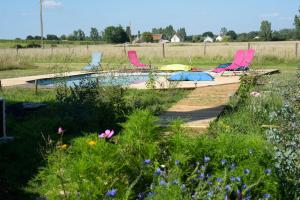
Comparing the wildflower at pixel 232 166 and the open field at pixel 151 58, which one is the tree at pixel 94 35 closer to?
the open field at pixel 151 58

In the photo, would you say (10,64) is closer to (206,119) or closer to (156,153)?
(206,119)

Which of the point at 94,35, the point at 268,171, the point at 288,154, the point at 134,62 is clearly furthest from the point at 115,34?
the point at 268,171

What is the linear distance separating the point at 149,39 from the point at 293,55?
6989cm

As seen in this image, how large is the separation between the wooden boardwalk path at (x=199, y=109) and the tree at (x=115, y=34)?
7617 centimetres

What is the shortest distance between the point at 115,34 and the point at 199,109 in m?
79.5

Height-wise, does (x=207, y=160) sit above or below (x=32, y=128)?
above

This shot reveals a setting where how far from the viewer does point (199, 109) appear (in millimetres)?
7625

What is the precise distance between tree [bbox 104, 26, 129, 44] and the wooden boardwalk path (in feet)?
250

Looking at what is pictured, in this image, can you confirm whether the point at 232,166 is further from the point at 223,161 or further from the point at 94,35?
the point at 94,35

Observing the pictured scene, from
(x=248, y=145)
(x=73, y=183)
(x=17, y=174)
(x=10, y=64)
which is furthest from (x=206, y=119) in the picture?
(x=10, y=64)

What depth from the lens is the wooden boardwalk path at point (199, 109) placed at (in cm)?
642

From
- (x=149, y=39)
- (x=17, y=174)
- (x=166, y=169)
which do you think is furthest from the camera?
(x=149, y=39)

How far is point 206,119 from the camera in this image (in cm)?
657

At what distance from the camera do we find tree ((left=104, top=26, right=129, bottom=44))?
8494 centimetres
